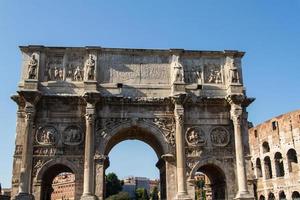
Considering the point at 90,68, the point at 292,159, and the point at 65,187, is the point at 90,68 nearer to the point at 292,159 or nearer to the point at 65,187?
the point at 292,159

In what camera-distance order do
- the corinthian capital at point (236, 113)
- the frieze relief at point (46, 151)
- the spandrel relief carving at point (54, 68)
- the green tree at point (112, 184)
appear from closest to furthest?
the frieze relief at point (46, 151), the corinthian capital at point (236, 113), the spandrel relief carving at point (54, 68), the green tree at point (112, 184)

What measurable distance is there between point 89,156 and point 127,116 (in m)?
2.19

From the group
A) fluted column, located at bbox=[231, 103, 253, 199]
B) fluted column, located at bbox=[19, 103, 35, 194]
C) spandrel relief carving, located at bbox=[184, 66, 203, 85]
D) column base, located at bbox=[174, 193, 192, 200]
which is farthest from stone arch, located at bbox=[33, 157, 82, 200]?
fluted column, located at bbox=[231, 103, 253, 199]

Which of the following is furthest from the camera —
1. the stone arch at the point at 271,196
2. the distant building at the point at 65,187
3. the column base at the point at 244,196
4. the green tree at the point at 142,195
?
the green tree at the point at 142,195

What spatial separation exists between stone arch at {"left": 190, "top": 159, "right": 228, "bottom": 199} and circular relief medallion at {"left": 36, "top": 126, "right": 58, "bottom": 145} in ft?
18.1

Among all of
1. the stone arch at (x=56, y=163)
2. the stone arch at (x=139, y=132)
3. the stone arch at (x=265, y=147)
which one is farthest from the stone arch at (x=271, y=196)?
the stone arch at (x=56, y=163)

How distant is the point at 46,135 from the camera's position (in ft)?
49.1

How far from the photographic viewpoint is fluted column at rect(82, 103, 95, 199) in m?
14.1

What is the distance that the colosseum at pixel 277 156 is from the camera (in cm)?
2449

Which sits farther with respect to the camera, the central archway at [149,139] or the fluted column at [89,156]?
the central archway at [149,139]

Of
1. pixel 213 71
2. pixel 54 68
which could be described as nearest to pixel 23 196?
pixel 54 68

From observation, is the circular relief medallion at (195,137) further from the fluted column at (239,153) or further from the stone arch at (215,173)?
the fluted column at (239,153)

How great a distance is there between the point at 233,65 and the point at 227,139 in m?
3.17

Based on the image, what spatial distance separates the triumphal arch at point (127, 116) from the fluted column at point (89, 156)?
0.12 ft
